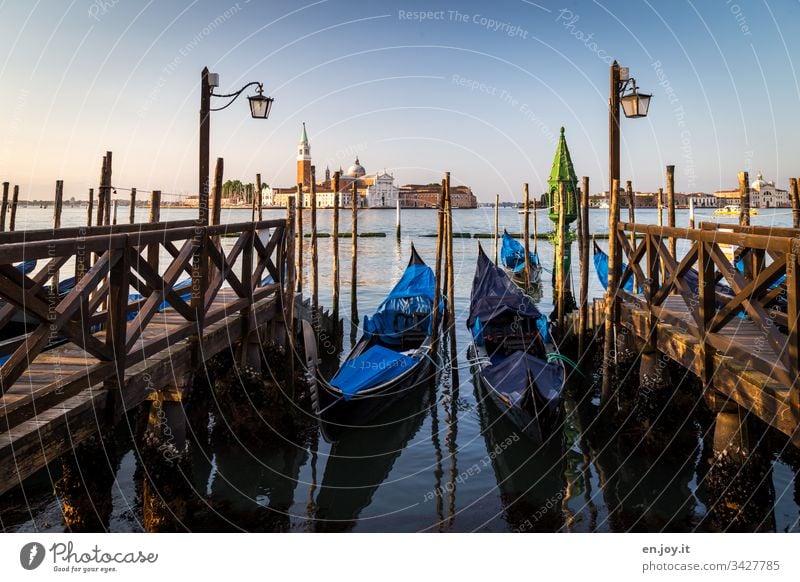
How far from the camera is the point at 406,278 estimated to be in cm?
1101

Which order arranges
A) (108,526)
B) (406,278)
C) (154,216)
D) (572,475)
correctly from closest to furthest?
(108,526) < (572,475) < (154,216) < (406,278)

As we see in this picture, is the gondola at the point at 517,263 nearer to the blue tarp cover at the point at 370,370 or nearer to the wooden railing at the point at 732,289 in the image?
the blue tarp cover at the point at 370,370

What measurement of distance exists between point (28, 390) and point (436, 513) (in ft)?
11.3

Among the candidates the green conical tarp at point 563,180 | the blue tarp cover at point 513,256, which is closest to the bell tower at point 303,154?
the blue tarp cover at point 513,256

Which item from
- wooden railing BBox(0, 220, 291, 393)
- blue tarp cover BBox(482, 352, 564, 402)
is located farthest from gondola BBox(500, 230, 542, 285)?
wooden railing BBox(0, 220, 291, 393)

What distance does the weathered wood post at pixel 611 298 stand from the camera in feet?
21.8

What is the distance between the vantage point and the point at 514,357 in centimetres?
696

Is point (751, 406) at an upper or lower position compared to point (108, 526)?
upper

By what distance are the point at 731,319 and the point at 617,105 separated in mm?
2793

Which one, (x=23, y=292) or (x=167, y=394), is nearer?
(x=23, y=292)

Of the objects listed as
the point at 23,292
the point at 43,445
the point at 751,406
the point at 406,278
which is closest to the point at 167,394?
the point at 43,445

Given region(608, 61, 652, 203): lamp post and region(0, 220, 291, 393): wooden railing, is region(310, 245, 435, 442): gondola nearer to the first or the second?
region(0, 220, 291, 393): wooden railing

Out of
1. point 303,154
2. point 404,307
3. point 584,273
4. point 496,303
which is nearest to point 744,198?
point 584,273
